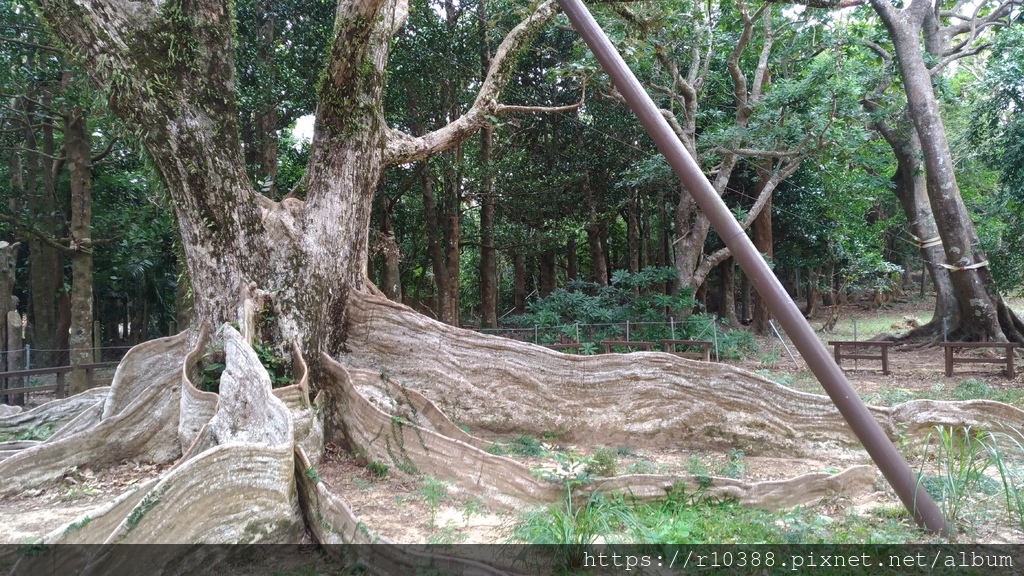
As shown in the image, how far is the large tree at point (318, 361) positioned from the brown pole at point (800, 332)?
3.47 feet

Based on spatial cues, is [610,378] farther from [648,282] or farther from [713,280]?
[713,280]

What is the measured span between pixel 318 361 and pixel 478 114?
3.58 meters

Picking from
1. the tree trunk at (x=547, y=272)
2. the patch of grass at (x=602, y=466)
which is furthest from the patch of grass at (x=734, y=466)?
the tree trunk at (x=547, y=272)

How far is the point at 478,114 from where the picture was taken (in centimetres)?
776

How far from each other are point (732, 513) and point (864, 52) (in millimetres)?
16686

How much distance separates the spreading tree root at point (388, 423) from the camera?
3770 millimetres

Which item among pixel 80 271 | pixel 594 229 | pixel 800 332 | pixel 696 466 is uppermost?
pixel 594 229

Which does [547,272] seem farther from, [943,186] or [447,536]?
[447,536]

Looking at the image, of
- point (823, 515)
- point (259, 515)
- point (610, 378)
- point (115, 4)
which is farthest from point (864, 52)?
point (259, 515)

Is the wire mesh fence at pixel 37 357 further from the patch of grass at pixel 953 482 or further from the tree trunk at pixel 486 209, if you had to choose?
the patch of grass at pixel 953 482

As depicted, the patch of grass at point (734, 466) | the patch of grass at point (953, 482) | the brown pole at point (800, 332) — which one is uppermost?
the brown pole at point (800, 332)

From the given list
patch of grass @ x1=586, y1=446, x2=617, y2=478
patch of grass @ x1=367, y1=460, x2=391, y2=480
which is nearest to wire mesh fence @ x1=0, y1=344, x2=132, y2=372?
patch of grass @ x1=367, y1=460, x2=391, y2=480

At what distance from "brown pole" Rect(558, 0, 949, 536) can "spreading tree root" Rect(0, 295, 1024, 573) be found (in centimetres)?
102

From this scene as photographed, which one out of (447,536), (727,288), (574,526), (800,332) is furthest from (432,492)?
(727,288)
